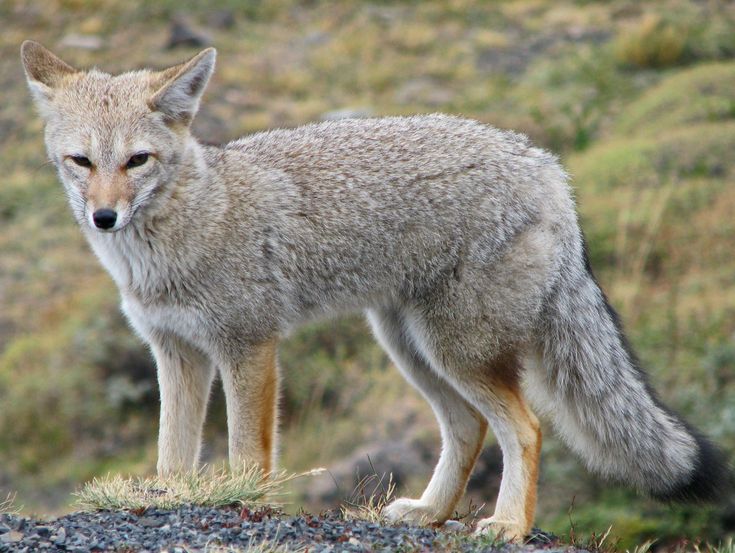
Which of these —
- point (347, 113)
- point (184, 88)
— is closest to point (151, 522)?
point (184, 88)

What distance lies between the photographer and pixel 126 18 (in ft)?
70.2

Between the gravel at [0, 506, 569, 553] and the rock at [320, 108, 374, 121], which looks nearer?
the gravel at [0, 506, 569, 553]

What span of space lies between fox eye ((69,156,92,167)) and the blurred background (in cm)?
156

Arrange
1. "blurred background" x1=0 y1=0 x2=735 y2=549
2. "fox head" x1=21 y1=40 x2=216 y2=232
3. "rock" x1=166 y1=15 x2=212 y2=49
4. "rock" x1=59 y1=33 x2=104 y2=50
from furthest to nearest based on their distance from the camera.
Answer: "rock" x1=59 y1=33 x2=104 y2=50, "rock" x1=166 y1=15 x2=212 y2=49, "blurred background" x1=0 y1=0 x2=735 y2=549, "fox head" x1=21 y1=40 x2=216 y2=232

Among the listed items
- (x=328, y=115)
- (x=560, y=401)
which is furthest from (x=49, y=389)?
(x=560, y=401)

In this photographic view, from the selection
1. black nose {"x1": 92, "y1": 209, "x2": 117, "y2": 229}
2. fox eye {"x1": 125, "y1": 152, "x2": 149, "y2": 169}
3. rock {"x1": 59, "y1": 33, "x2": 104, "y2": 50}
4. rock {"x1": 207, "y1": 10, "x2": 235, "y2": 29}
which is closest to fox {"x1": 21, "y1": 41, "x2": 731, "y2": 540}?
fox eye {"x1": 125, "y1": 152, "x2": 149, "y2": 169}

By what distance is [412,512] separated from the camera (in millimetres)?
5922

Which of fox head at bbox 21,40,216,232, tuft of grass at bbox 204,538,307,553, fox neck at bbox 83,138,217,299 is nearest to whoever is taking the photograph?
tuft of grass at bbox 204,538,307,553

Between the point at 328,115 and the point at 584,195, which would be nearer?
the point at 584,195

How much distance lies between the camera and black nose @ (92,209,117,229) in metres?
5.21

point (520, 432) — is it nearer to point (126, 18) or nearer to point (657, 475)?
point (657, 475)

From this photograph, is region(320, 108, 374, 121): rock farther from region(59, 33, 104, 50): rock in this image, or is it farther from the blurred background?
region(59, 33, 104, 50): rock

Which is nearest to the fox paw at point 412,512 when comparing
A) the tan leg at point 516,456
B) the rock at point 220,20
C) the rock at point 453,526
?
the rock at point 453,526

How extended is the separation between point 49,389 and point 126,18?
11303mm
